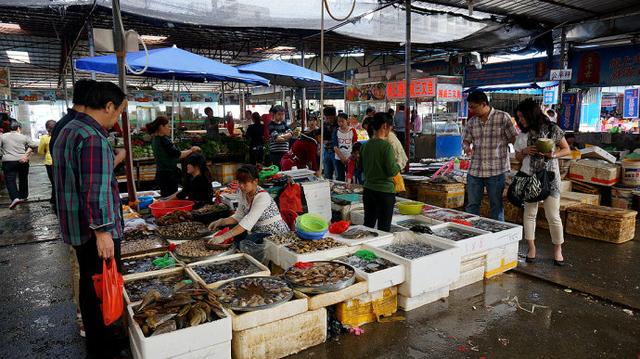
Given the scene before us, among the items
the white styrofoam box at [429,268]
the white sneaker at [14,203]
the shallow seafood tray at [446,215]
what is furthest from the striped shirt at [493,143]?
the white sneaker at [14,203]

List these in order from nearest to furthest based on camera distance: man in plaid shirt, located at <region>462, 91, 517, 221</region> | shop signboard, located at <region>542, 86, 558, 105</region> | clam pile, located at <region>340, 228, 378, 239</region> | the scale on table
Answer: clam pile, located at <region>340, 228, 378, 239</region>, man in plaid shirt, located at <region>462, 91, 517, 221</region>, the scale on table, shop signboard, located at <region>542, 86, 558, 105</region>

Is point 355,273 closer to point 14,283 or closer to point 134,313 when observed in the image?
point 134,313

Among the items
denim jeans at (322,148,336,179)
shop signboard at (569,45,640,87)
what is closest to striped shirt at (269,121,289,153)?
denim jeans at (322,148,336,179)

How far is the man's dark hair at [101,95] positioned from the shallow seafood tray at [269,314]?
64.5 inches

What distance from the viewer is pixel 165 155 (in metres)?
6.32

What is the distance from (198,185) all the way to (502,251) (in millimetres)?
4014

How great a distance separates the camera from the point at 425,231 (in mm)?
4484

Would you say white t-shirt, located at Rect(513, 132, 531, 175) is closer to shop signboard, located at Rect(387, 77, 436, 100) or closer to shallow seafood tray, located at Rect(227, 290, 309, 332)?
shallow seafood tray, located at Rect(227, 290, 309, 332)

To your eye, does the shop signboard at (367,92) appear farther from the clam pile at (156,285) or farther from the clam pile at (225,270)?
the clam pile at (156,285)

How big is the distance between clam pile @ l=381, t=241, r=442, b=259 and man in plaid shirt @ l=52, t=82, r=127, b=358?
2.52 meters

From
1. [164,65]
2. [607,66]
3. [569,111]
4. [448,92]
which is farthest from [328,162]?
[607,66]

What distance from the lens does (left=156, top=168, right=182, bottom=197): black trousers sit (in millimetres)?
6461

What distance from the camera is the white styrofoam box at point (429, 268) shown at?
11.9 feet

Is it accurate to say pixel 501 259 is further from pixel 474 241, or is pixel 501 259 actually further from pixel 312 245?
pixel 312 245
